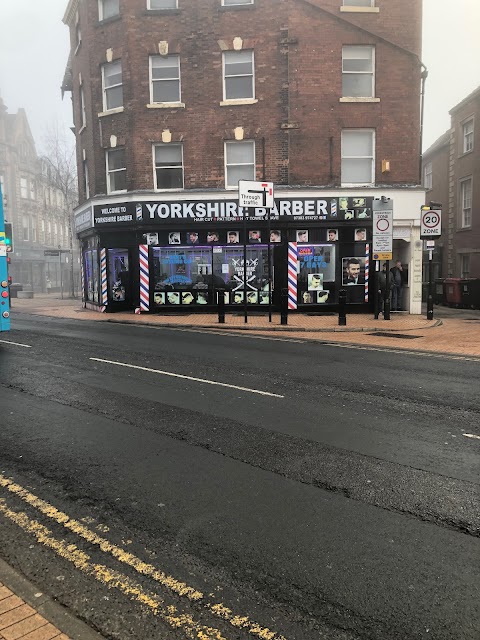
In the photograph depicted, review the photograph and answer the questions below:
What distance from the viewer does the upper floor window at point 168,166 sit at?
21.0 metres

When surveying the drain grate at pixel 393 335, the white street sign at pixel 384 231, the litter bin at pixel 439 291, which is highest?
the white street sign at pixel 384 231

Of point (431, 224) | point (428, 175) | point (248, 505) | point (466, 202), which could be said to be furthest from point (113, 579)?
point (428, 175)

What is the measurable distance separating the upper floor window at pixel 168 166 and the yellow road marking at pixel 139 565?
708 inches

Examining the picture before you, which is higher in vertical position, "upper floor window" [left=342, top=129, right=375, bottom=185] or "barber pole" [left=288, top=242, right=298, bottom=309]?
"upper floor window" [left=342, top=129, right=375, bottom=185]

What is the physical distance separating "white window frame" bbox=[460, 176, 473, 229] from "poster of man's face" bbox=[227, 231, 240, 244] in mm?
14215

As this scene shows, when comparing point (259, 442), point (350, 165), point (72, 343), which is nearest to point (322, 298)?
point (350, 165)

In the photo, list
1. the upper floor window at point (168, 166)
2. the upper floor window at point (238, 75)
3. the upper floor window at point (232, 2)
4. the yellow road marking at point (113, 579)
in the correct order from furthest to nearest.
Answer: the upper floor window at point (168, 166), the upper floor window at point (238, 75), the upper floor window at point (232, 2), the yellow road marking at point (113, 579)

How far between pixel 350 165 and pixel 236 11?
23.8 feet

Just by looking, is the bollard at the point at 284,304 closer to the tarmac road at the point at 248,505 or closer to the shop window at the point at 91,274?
the tarmac road at the point at 248,505

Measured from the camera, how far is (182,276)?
2127 cm

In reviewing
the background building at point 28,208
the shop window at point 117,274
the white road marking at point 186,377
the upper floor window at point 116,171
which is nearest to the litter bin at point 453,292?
the shop window at point 117,274

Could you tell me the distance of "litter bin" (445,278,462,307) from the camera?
77.4ft

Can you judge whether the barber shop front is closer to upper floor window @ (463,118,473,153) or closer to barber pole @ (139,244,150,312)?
barber pole @ (139,244,150,312)

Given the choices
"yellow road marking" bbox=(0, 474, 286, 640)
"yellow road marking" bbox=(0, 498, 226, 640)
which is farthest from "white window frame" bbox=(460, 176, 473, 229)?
"yellow road marking" bbox=(0, 498, 226, 640)
